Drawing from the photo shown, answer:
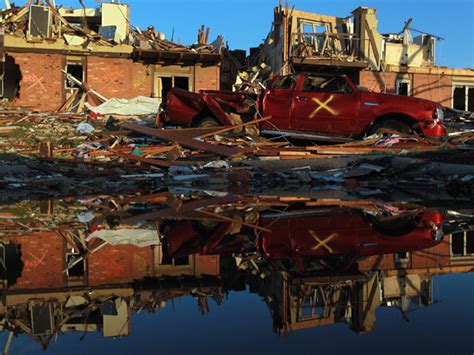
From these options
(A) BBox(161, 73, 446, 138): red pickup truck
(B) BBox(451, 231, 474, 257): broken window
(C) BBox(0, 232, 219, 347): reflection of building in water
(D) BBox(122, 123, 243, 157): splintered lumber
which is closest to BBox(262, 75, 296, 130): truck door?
(A) BBox(161, 73, 446, 138): red pickup truck

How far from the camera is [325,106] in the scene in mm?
12719

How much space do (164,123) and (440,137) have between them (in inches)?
295

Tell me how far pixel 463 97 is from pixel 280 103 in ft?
63.3

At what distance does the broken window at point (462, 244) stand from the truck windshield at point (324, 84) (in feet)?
26.5

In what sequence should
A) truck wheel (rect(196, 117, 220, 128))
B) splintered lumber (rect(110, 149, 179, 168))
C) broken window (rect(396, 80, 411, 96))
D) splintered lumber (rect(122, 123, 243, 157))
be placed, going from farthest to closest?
broken window (rect(396, 80, 411, 96)) < truck wheel (rect(196, 117, 220, 128)) < splintered lumber (rect(122, 123, 243, 157)) < splintered lumber (rect(110, 149, 179, 168))

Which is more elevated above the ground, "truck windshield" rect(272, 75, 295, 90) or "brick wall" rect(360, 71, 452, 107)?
"brick wall" rect(360, 71, 452, 107)

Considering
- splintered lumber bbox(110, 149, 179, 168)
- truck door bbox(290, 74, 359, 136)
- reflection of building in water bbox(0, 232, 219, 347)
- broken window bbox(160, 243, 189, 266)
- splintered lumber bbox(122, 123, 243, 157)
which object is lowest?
reflection of building in water bbox(0, 232, 219, 347)

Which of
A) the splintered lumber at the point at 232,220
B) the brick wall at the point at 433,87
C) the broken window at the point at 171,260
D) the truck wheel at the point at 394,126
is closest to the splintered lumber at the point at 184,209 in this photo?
the splintered lumber at the point at 232,220

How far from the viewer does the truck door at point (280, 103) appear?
42.6 ft

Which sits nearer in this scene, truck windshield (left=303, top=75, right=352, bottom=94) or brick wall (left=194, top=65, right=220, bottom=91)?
truck windshield (left=303, top=75, right=352, bottom=94)

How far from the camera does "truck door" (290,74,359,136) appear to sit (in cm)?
1272

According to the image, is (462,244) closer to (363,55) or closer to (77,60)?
(77,60)

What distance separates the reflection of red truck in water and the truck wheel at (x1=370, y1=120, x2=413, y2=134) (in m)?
6.81

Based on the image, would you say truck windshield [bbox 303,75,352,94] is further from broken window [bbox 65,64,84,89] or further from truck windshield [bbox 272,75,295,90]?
broken window [bbox 65,64,84,89]
